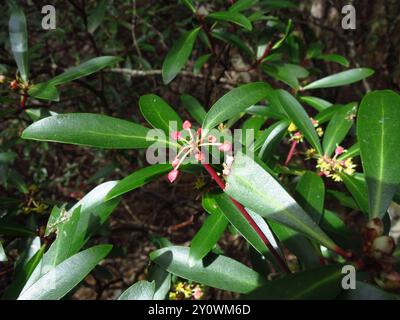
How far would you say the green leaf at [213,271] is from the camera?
31.4 inches

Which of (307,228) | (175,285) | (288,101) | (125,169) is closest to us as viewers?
(307,228)

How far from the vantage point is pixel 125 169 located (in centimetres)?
205

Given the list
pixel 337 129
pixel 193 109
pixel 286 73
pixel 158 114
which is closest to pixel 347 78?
pixel 286 73

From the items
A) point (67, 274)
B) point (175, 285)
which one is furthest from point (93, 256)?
point (175, 285)

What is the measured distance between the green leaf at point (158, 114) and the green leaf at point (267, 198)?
0.21 metres

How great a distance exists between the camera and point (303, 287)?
0.63 meters

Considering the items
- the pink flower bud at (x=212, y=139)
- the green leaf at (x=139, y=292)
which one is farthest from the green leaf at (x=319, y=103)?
the green leaf at (x=139, y=292)

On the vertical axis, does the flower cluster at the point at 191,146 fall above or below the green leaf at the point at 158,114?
below

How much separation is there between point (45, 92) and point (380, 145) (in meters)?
0.87

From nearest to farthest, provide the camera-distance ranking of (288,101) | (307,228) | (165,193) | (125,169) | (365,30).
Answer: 1. (307,228)
2. (288,101)
3. (125,169)
4. (365,30)
5. (165,193)

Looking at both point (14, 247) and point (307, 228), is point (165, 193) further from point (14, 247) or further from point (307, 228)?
point (307, 228)

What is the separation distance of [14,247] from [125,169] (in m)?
0.89

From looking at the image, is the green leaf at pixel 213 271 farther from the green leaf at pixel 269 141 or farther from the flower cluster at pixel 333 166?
the flower cluster at pixel 333 166

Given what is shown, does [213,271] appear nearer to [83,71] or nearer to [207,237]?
[207,237]
